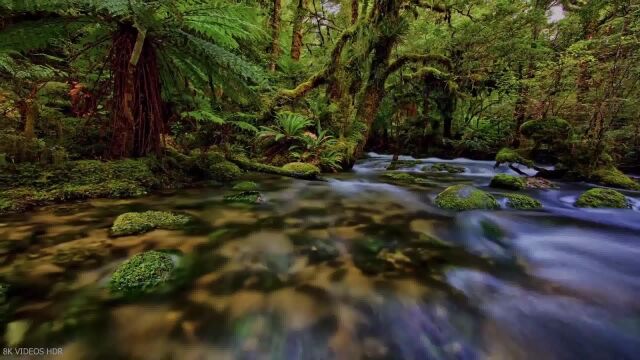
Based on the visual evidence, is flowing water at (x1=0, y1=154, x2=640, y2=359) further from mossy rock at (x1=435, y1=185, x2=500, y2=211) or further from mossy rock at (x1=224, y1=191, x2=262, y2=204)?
mossy rock at (x1=435, y1=185, x2=500, y2=211)

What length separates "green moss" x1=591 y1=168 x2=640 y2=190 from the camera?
6496 millimetres

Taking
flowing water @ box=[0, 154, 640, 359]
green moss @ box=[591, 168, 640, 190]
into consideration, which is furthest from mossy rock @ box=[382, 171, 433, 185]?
green moss @ box=[591, 168, 640, 190]

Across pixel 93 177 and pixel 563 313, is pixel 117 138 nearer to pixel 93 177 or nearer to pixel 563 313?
pixel 93 177

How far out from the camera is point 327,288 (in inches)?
87.3

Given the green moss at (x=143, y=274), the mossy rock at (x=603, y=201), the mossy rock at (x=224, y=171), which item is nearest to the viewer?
the green moss at (x=143, y=274)

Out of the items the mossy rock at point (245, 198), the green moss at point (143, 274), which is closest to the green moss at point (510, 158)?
the mossy rock at point (245, 198)

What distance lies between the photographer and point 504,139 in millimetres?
12234

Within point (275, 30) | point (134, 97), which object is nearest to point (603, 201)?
point (134, 97)

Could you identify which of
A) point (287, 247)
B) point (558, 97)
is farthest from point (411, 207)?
point (558, 97)

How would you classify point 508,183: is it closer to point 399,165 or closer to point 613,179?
point 613,179

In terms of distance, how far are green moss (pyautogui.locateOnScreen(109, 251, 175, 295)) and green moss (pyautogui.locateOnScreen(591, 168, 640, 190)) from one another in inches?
337

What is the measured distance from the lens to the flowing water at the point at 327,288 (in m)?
1.70

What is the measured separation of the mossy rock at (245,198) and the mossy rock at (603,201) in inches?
196

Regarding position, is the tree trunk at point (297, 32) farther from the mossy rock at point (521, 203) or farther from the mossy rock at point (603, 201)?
the mossy rock at point (603, 201)
